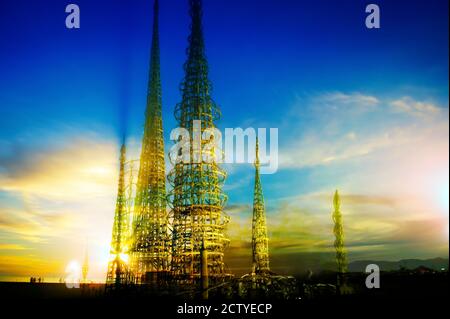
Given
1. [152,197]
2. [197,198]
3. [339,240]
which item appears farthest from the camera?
[152,197]

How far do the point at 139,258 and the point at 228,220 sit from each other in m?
28.7

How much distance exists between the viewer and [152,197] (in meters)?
78.5

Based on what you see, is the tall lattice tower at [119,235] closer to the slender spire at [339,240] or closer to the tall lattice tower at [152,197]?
the tall lattice tower at [152,197]

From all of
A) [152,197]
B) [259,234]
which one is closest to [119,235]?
[152,197]

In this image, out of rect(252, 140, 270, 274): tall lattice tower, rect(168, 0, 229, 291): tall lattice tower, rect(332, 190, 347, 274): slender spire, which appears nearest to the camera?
rect(168, 0, 229, 291): tall lattice tower

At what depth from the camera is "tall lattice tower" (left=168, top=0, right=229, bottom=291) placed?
54.7 metres

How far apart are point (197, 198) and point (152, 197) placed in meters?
25.6

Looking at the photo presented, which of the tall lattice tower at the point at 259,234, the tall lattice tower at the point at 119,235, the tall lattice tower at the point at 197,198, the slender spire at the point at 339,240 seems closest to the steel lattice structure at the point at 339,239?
the slender spire at the point at 339,240

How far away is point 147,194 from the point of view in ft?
258

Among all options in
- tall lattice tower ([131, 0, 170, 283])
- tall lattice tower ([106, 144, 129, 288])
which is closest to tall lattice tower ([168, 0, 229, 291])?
tall lattice tower ([131, 0, 170, 283])

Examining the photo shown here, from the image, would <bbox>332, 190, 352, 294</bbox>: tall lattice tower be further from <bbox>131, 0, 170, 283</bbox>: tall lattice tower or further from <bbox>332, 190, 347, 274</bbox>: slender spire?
<bbox>131, 0, 170, 283</bbox>: tall lattice tower

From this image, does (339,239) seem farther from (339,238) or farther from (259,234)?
(259,234)

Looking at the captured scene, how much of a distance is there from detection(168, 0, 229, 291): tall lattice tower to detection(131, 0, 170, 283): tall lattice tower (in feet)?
54.9

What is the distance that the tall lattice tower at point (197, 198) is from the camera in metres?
54.7
